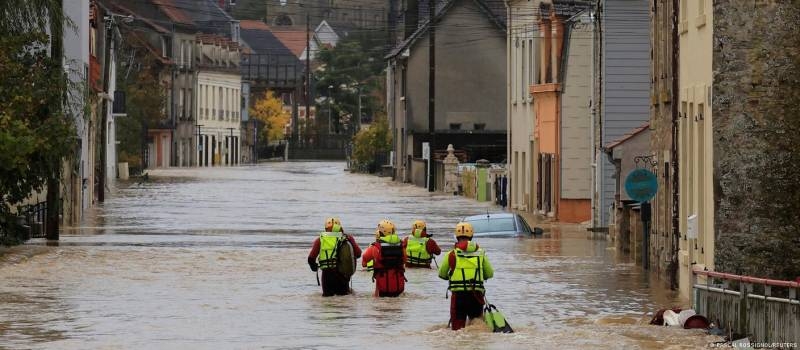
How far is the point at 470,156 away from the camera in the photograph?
265ft

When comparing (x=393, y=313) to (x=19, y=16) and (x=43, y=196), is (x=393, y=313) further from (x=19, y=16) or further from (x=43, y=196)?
(x=43, y=196)

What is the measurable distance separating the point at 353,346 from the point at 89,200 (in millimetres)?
38979

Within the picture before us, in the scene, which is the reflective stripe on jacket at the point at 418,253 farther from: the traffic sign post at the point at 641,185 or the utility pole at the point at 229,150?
the utility pole at the point at 229,150

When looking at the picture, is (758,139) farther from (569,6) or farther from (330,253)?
(569,6)

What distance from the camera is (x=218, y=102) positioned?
139625 millimetres

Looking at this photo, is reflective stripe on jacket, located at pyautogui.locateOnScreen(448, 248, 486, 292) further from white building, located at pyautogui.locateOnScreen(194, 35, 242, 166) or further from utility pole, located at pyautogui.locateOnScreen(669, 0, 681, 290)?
white building, located at pyautogui.locateOnScreen(194, 35, 242, 166)

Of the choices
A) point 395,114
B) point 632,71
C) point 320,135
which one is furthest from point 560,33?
point 320,135

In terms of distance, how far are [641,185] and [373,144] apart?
242 ft

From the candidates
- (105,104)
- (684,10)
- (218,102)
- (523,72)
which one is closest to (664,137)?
(684,10)

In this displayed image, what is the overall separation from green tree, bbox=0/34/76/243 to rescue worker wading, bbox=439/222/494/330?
1292 centimetres

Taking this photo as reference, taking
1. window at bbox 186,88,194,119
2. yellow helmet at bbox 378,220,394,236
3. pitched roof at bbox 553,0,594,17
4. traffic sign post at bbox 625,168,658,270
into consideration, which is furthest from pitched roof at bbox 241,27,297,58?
yellow helmet at bbox 378,220,394,236

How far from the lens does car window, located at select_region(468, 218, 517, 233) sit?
4262cm

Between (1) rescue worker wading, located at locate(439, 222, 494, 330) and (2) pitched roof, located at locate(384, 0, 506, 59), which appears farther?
(2) pitched roof, located at locate(384, 0, 506, 59)

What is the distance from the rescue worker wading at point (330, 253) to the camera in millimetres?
26625
